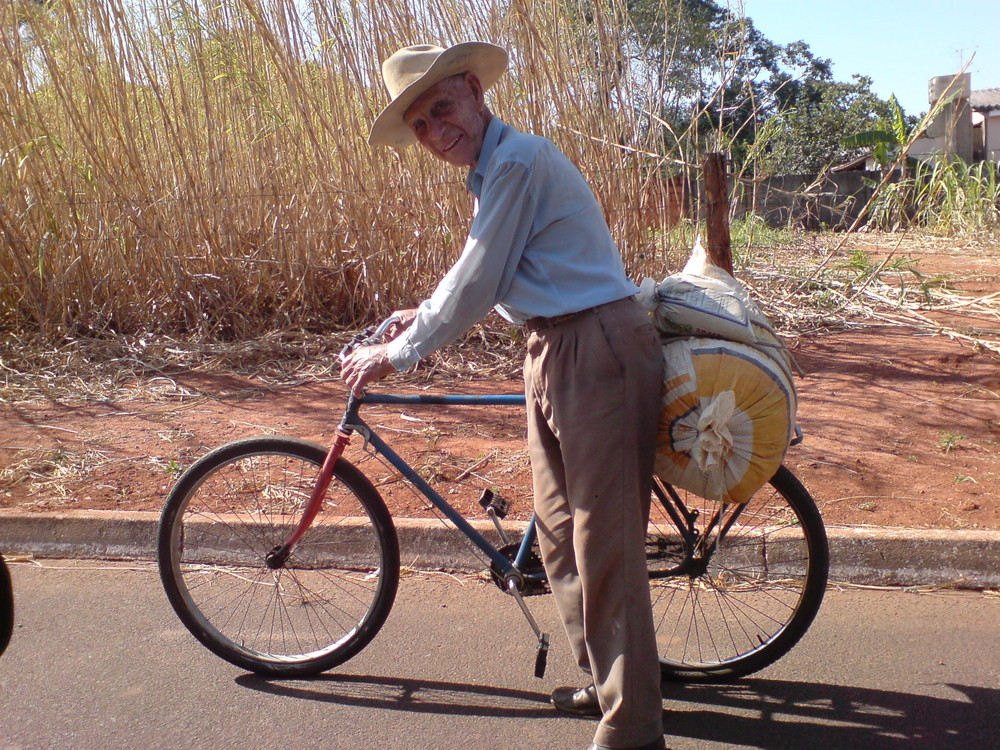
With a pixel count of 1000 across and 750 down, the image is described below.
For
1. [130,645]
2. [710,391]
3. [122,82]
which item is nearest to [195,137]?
[122,82]

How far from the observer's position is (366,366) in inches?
104

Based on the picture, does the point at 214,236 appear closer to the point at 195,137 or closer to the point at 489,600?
the point at 195,137

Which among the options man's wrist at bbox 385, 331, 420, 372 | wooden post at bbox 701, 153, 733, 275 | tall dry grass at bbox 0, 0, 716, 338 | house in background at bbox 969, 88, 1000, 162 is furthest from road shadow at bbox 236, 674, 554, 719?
house in background at bbox 969, 88, 1000, 162

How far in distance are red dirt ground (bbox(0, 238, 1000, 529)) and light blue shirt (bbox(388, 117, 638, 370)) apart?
6.42 feet

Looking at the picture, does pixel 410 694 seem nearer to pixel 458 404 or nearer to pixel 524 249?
pixel 458 404

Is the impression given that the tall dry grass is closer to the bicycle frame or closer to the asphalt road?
the asphalt road

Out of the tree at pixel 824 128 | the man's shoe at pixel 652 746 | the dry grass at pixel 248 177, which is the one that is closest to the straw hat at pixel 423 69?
the man's shoe at pixel 652 746

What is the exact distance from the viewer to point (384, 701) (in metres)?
3.03

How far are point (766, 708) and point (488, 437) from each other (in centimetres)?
253

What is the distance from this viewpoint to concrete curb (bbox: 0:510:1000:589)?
367 cm

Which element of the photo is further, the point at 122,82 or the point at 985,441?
the point at 122,82

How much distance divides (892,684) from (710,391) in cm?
132

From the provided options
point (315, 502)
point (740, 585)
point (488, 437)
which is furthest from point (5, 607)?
point (488, 437)

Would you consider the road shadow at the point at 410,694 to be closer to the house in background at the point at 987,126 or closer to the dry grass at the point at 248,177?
the dry grass at the point at 248,177
